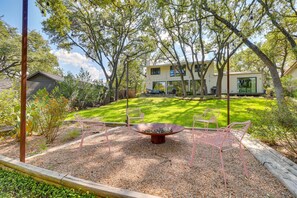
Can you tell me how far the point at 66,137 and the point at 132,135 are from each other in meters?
1.85

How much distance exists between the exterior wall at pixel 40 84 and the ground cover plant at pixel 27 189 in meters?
14.4

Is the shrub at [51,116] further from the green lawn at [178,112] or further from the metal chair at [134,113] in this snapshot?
the green lawn at [178,112]

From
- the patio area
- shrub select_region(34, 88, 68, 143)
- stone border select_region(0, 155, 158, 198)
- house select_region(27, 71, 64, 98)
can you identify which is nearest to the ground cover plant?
stone border select_region(0, 155, 158, 198)

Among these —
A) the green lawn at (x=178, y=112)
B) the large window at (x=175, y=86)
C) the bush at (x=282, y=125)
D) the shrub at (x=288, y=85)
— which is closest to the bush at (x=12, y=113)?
the green lawn at (x=178, y=112)

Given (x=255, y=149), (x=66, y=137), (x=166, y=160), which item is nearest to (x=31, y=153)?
(x=66, y=137)

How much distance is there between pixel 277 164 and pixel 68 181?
3.39 meters

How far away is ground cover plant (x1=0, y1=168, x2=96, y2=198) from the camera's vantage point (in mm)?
2232

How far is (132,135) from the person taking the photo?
15.8 ft

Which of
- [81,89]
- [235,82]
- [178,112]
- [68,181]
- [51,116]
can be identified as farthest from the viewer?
[235,82]

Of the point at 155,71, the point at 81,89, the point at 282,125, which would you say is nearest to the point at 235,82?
the point at 155,71

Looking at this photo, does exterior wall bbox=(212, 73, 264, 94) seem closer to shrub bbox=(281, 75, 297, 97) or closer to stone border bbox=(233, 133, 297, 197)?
shrub bbox=(281, 75, 297, 97)

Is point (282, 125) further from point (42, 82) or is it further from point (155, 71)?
point (155, 71)

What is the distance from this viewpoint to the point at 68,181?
2.32 m

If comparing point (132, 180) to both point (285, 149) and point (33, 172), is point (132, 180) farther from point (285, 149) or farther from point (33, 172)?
point (285, 149)
